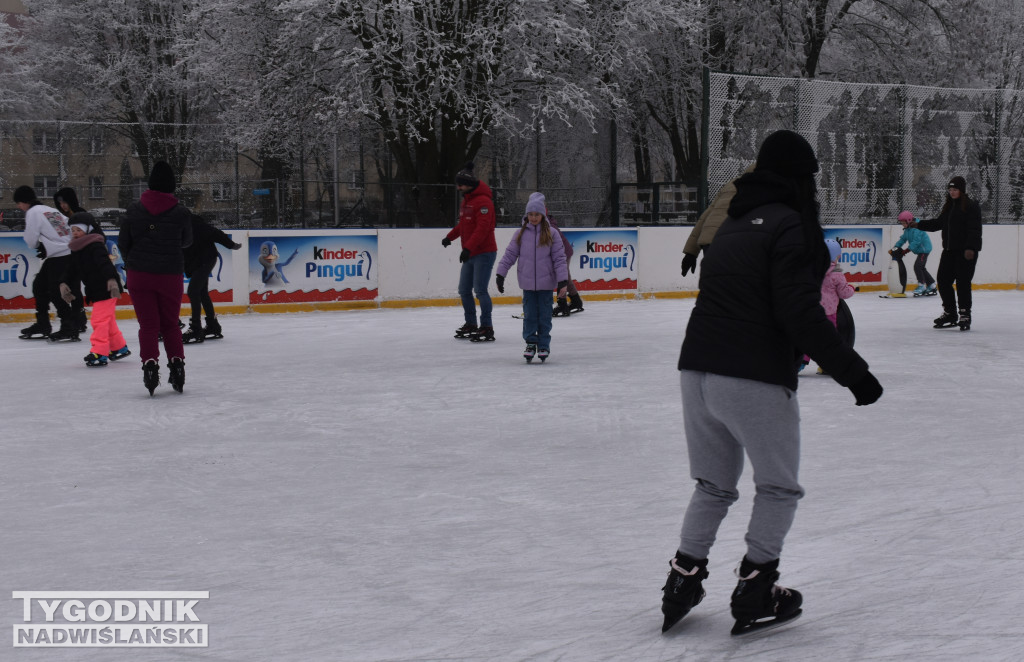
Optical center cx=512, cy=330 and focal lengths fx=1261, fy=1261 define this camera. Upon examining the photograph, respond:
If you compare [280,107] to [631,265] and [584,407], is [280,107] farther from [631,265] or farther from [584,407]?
[584,407]

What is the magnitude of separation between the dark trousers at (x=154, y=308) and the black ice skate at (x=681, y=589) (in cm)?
635

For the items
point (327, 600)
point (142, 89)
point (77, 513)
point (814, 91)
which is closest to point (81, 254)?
point (77, 513)

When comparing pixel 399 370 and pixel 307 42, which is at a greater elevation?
pixel 307 42

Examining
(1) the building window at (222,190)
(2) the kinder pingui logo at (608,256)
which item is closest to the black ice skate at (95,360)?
(1) the building window at (222,190)

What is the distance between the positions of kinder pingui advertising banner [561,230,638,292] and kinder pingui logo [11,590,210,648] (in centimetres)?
1558

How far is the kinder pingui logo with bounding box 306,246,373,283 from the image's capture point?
59.7 ft

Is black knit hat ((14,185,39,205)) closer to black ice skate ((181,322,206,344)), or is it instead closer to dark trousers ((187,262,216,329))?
dark trousers ((187,262,216,329))

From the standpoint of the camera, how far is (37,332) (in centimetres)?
1446

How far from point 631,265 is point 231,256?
252 inches

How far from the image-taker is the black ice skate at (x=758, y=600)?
3.92m

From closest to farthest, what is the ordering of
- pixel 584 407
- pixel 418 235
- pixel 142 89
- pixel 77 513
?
pixel 77 513, pixel 584 407, pixel 418 235, pixel 142 89

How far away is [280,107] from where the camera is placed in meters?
26.2

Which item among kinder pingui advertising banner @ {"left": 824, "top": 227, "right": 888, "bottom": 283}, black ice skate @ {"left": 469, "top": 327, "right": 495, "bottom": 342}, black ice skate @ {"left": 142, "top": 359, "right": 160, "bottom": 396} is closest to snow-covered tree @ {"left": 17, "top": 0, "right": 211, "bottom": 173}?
kinder pingui advertising banner @ {"left": 824, "top": 227, "right": 888, "bottom": 283}

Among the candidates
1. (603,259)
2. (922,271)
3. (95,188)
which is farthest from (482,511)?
(922,271)
